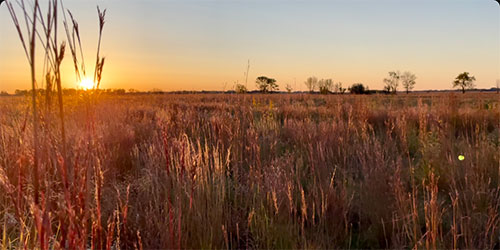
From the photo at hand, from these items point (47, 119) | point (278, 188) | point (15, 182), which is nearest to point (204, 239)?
point (278, 188)

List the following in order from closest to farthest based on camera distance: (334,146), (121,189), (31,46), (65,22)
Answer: (31,46)
(65,22)
(121,189)
(334,146)

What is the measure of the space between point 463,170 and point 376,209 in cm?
127

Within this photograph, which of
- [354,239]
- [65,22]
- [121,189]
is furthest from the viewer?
[121,189]

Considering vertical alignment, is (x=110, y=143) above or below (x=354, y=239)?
above

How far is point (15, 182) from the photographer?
2.90 metres

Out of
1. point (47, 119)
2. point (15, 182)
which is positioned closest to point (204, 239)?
point (47, 119)

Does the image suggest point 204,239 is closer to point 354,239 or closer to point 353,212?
point 354,239

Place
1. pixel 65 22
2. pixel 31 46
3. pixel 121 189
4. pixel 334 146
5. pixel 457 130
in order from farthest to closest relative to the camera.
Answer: pixel 457 130 < pixel 334 146 < pixel 121 189 < pixel 65 22 < pixel 31 46

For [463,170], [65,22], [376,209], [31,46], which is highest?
[65,22]

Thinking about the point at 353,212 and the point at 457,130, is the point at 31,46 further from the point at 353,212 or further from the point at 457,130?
the point at 457,130

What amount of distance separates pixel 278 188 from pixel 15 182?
245 cm

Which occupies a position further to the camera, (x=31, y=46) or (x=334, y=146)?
(x=334, y=146)

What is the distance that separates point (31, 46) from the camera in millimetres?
827

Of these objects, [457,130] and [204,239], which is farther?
[457,130]
